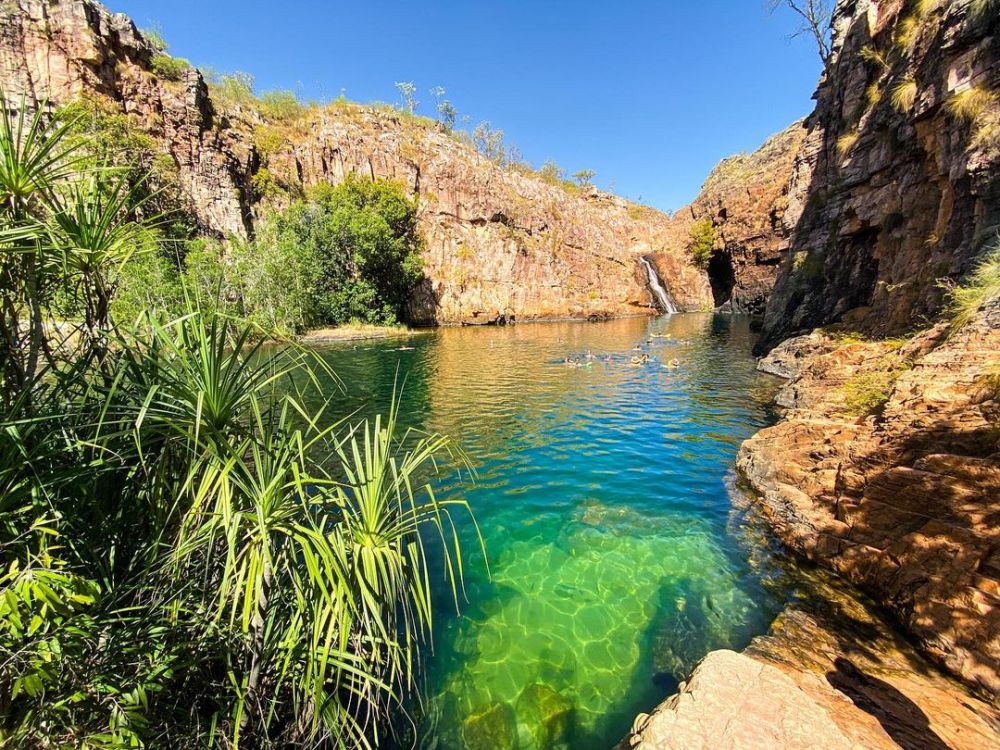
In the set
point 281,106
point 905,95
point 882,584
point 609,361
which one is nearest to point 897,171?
point 905,95

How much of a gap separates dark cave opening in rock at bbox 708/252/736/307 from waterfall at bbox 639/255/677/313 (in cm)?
626

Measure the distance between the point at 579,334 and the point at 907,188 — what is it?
24353mm

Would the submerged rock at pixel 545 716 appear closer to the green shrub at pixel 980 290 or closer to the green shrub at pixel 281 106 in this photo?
the green shrub at pixel 980 290

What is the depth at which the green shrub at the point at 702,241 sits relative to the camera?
2347 inches

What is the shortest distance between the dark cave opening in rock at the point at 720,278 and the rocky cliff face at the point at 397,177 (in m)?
1.47

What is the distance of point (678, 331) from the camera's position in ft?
118

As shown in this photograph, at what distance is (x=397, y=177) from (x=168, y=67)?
22282 millimetres

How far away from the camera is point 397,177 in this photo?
50.7 metres

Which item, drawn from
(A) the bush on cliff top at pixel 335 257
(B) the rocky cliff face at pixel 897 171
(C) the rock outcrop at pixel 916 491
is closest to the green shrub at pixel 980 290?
(C) the rock outcrop at pixel 916 491

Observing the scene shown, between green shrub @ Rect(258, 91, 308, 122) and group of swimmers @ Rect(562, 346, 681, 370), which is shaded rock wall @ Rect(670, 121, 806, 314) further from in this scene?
green shrub @ Rect(258, 91, 308, 122)

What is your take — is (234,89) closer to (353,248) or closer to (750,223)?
(353,248)

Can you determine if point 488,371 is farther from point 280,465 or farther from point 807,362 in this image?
point 280,465

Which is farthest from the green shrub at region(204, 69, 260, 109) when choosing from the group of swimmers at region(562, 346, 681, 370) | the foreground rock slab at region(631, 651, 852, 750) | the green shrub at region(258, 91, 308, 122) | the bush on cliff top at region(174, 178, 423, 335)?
the foreground rock slab at region(631, 651, 852, 750)

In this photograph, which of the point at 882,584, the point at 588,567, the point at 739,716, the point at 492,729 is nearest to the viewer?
the point at 739,716
